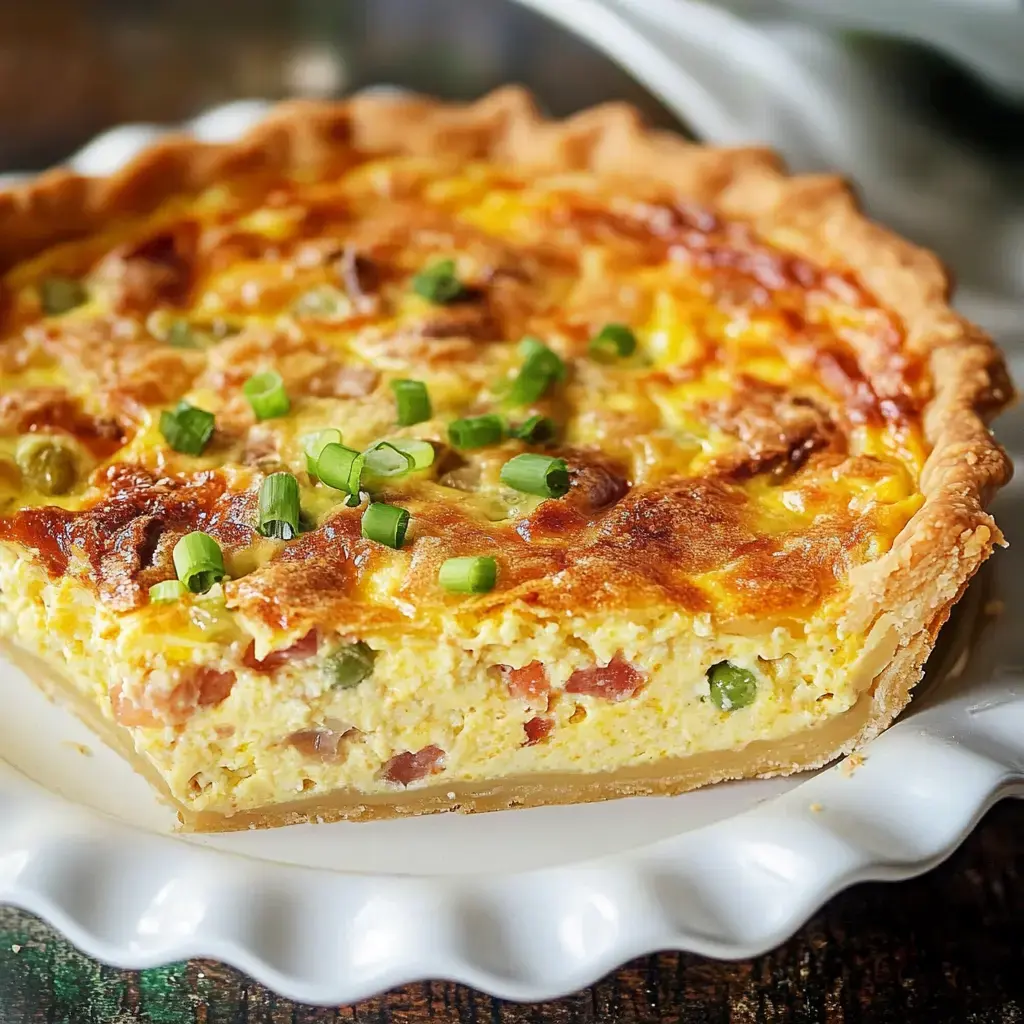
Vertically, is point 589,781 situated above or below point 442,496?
below

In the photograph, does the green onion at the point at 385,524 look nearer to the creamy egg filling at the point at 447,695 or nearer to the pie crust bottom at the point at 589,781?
the creamy egg filling at the point at 447,695

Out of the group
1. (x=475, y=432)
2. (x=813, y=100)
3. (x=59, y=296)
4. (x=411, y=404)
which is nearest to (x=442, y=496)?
(x=475, y=432)

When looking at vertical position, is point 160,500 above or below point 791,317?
below

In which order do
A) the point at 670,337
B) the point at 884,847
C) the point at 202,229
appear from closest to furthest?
the point at 884,847 < the point at 670,337 < the point at 202,229

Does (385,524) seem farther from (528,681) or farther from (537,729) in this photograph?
(537,729)

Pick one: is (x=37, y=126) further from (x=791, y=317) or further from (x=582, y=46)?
(x=791, y=317)

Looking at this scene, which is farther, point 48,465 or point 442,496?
point 48,465

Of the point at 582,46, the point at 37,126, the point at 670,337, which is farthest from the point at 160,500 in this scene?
the point at 582,46
